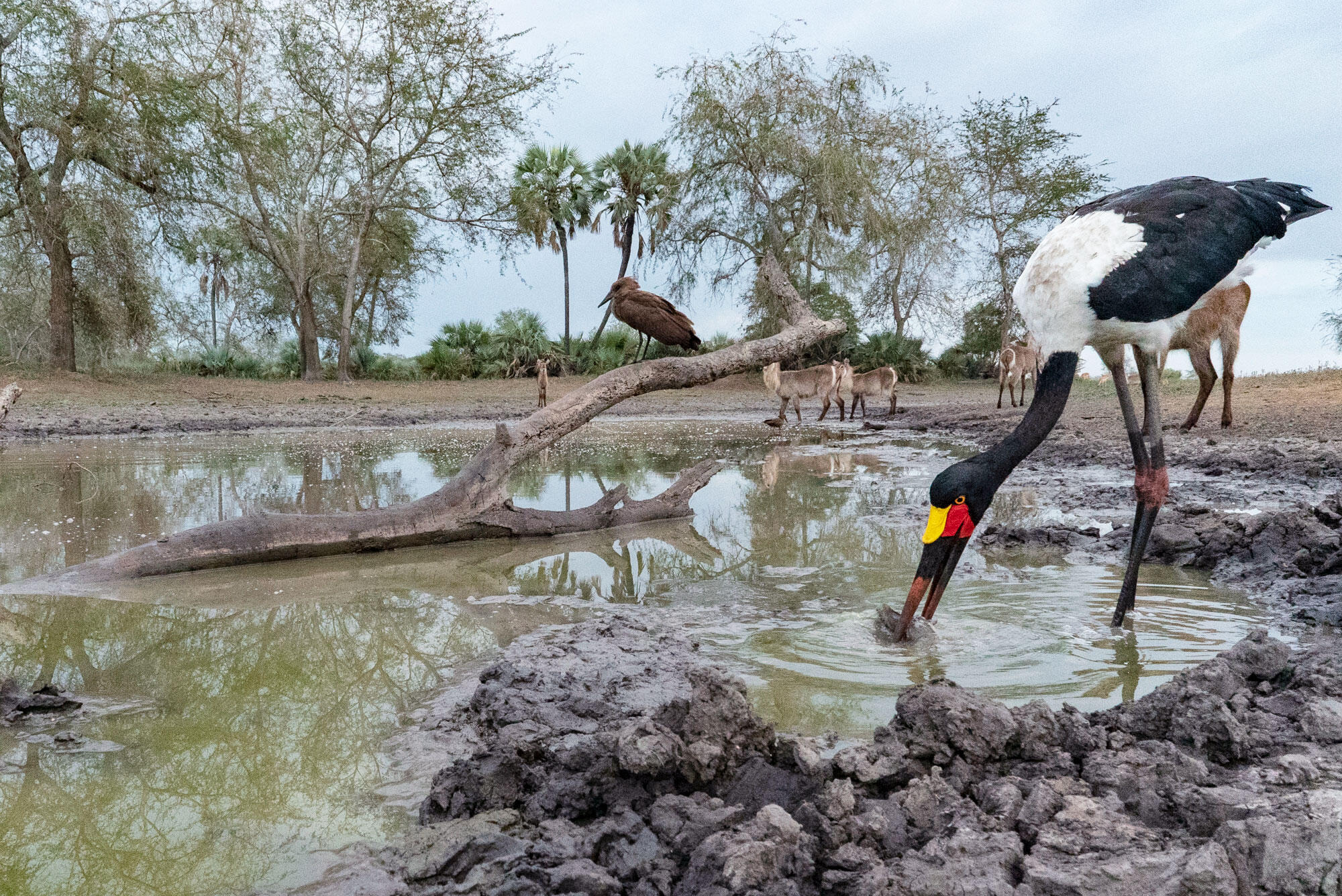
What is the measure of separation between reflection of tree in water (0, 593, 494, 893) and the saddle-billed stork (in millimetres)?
2074

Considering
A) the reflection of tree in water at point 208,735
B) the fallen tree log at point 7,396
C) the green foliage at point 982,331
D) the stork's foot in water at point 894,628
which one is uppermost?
the green foliage at point 982,331

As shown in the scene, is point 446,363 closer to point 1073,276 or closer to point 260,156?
point 260,156

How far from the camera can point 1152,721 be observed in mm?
2314

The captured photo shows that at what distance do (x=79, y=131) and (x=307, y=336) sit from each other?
874 centimetres

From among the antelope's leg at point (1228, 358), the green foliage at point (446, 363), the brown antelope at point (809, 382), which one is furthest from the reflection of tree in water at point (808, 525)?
the green foliage at point (446, 363)

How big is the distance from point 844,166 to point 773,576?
2131 cm

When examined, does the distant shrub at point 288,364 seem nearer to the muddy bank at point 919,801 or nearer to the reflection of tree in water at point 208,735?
the reflection of tree in water at point 208,735

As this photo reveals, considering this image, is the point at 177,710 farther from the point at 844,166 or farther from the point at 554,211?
the point at 554,211

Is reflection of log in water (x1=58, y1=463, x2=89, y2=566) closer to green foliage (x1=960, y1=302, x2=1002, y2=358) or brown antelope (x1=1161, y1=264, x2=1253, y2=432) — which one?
brown antelope (x1=1161, y1=264, x2=1253, y2=432)

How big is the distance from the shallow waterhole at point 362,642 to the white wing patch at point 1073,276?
126 cm

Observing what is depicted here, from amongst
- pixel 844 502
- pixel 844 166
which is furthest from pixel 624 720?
pixel 844 166

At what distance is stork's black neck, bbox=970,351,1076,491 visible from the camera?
352 cm

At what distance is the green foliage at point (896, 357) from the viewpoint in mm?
29703

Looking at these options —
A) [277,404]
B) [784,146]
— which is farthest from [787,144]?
[277,404]
